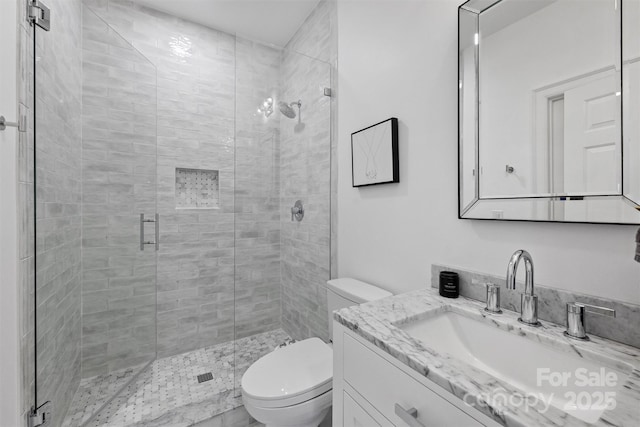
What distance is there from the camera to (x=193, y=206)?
87.9 inches

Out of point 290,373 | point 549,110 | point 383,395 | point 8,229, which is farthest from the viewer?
point 290,373

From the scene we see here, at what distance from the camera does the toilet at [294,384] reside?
1.12m

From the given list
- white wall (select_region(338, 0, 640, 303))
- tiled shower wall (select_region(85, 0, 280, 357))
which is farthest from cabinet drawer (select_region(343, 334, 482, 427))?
tiled shower wall (select_region(85, 0, 280, 357))

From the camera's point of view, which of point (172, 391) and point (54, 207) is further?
point (172, 391)

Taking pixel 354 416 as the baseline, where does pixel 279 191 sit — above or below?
above

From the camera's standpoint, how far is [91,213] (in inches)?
66.4

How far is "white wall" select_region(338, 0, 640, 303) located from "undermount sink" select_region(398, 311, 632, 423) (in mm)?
222

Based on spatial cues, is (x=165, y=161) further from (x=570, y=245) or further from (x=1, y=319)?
(x=570, y=245)

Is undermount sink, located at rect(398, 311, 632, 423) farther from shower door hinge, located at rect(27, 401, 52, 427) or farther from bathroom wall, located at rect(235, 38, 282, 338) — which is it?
shower door hinge, located at rect(27, 401, 52, 427)

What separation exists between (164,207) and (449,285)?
2043 millimetres

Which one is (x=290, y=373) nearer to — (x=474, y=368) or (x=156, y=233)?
(x=474, y=368)

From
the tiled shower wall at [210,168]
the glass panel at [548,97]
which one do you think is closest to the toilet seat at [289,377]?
the tiled shower wall at [210,168]

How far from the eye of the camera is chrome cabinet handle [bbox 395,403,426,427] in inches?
24.0

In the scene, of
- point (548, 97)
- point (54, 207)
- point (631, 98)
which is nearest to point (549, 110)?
point (548, 97)
